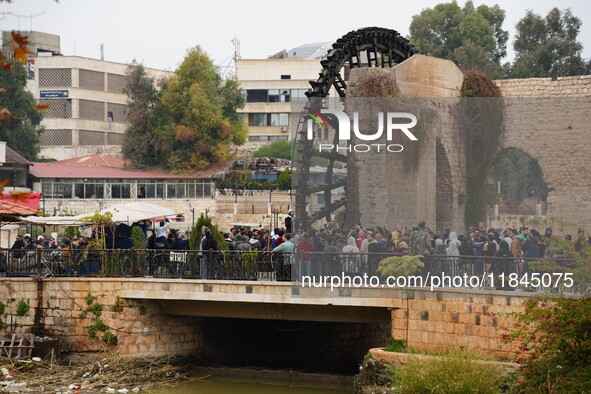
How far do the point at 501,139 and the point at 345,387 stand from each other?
22.3ft

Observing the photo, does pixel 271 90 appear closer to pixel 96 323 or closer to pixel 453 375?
pixel 96 323

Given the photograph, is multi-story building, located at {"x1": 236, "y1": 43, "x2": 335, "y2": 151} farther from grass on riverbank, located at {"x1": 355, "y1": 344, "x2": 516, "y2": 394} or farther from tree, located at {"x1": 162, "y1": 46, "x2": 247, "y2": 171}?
grass on riverbank, located at {"x1": 355, "y1": 344, "x2": 516, "y2": 394}

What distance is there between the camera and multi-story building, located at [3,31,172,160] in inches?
2402

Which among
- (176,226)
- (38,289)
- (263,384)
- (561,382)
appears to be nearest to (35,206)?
(38,289)

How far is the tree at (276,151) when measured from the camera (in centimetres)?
5878

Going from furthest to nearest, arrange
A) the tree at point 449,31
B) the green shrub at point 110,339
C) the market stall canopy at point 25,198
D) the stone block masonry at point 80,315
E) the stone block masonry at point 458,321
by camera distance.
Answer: the tree at point 449,31
the stone block masonry at point 80,315
the green shrub at point 110,339
the stone block masonry at point 458,321
the market stall canopy at point 25,198

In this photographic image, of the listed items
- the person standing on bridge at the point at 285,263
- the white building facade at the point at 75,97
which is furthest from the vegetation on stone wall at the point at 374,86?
the white building facade at the point at 75,97

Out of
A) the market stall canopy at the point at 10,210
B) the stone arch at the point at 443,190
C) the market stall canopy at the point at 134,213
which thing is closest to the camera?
the stone arch at the point at 443,190

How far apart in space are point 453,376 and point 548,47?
123 ft

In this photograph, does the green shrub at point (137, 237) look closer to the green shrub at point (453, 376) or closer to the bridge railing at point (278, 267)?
the bridge railing at point (278, 267)

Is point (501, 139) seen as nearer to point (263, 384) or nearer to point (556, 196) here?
point (556, 196)

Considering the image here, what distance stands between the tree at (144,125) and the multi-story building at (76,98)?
6.85 meters

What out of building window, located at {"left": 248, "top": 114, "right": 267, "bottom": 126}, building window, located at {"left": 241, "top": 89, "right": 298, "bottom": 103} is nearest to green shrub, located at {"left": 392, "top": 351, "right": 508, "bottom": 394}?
building window, located at {"left": 241, "top": 89, "right": 298, "bottom": 103}

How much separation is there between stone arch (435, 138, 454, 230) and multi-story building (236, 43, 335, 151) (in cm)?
3993
